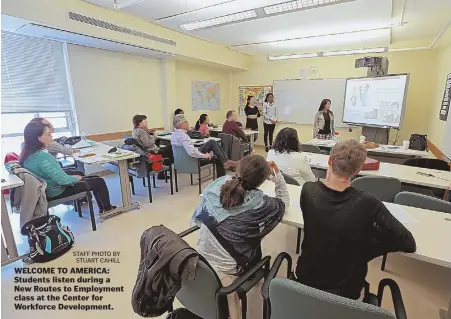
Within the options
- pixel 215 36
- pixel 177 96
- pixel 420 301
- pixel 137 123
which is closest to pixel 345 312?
pixel 420 301

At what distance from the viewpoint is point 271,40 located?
5.27 metres

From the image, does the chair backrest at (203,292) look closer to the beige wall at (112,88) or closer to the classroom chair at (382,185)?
the classroom chair at (382,185)

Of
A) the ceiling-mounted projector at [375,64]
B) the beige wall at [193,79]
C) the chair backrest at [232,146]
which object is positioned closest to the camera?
the chair backrest at [232,146]

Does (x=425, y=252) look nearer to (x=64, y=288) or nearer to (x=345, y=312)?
(x=345, y=312)

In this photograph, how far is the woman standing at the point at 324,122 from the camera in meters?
4.64

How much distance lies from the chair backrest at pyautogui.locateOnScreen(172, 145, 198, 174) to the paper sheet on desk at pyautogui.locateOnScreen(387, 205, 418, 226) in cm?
264

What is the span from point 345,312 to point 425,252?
70 cm

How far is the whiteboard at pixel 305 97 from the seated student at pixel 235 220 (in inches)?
221

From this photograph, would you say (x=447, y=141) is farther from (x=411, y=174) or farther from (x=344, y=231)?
(x=344, y=231)

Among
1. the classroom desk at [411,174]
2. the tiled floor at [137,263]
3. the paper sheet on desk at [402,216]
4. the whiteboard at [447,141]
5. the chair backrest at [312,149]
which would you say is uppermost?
the whiteboard at [447,141]

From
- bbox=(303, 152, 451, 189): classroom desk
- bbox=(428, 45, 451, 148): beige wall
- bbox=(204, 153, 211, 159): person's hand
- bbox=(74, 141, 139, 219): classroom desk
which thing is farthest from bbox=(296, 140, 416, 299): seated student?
bbox=(428, 45, 451, 148): beige wall

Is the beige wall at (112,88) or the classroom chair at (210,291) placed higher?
the beige wall at (112,88)

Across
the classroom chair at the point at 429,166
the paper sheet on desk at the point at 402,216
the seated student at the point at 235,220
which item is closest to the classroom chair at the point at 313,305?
the seated student at the point at 235,220

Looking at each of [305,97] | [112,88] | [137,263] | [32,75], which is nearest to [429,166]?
[137,263]
